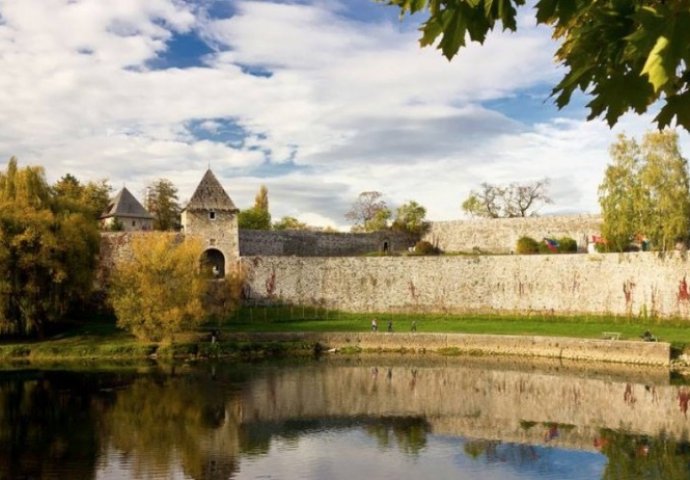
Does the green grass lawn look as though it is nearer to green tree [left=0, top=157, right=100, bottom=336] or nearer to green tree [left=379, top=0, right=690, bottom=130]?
green tree [left=0, top=157, right=100, bottom=336]

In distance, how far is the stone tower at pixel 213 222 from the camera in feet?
126

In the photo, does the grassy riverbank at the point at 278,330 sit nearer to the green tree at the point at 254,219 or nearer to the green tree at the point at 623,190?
the green tree at the point at 623,190

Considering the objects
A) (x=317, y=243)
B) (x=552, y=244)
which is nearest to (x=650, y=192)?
(x=552, y=244)

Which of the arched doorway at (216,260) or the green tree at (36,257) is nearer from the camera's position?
the green tree at (36,257)

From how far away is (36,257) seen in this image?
28375 millimetres

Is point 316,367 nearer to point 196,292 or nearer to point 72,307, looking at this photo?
point 196,292

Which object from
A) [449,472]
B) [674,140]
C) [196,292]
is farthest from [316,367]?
[674,140]

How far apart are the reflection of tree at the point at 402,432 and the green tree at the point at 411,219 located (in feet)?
98.3

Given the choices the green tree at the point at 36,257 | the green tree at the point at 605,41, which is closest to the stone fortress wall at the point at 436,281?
the green tree at the point at 36,257

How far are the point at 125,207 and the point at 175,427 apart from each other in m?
30.2

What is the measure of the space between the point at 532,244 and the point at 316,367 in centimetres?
2099

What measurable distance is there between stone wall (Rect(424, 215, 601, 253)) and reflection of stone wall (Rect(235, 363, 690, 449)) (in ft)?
68.4

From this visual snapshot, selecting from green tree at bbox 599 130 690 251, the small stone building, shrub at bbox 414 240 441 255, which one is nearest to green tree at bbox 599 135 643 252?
green tree at bbox 599 130 690 251

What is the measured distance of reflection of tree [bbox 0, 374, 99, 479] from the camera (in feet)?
47.0
